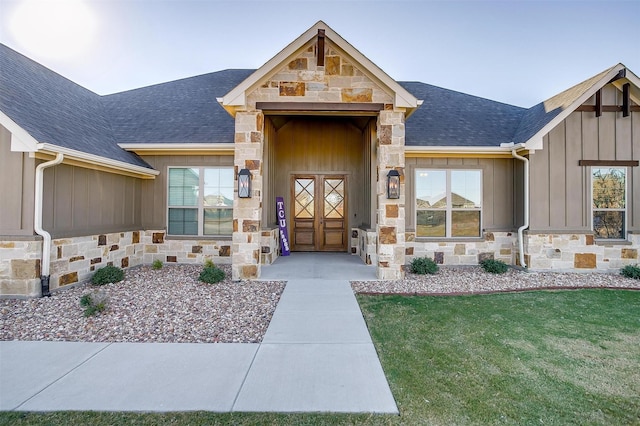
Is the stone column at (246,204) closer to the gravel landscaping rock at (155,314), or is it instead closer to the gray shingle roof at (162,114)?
the gravel landscaping rock at (155,314)

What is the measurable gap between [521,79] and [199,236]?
24234 millimetres

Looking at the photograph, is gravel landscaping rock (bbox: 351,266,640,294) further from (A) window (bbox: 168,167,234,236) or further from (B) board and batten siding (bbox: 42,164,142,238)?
(B) board and batten siding (bbox: 42,164,142,238)

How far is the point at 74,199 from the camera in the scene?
592 cm

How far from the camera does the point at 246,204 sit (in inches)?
242

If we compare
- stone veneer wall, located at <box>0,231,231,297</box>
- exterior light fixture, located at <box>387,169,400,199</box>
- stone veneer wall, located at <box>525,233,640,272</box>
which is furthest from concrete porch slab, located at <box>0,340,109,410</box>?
stone veneer wall, located at <box>525,233,640,272</box>

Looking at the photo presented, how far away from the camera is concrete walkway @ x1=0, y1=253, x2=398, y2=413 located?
241 centimetres

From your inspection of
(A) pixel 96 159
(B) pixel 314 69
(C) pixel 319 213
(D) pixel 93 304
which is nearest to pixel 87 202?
(A) pixel 96 159

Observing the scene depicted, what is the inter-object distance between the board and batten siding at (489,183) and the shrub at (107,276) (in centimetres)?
661

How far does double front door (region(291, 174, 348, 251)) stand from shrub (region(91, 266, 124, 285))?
4.70m

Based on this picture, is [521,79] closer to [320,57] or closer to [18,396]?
[320,57]

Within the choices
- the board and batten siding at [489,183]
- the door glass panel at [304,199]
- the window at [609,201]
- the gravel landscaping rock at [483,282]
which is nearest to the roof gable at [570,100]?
the board and batten siding at [489,183]

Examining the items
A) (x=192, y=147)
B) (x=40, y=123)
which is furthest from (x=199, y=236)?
(x=40, y=123)

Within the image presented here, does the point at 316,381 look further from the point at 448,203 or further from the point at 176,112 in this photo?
the point at 176,112

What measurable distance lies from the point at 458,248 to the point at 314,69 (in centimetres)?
554
